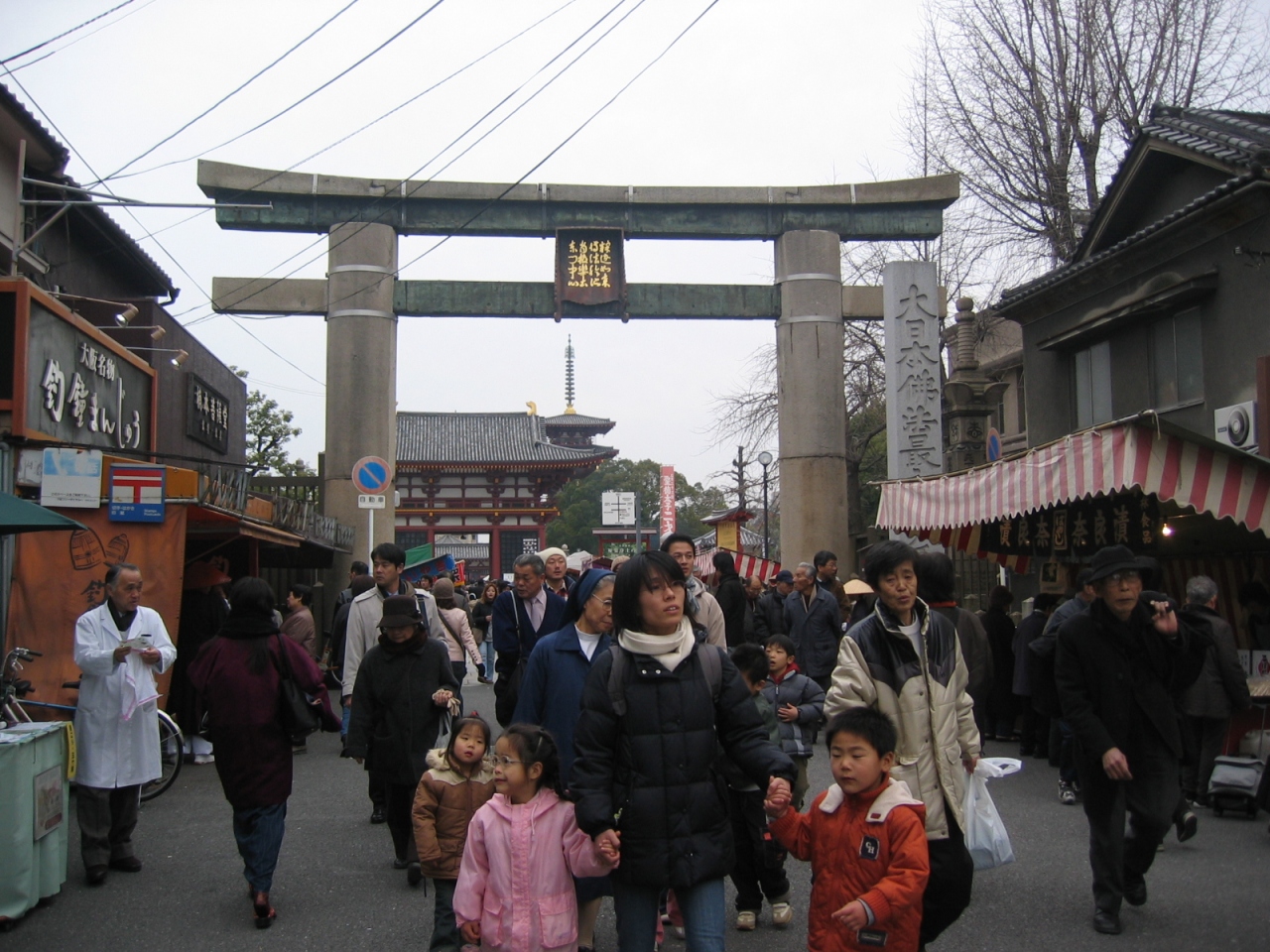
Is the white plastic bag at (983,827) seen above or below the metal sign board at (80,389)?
below

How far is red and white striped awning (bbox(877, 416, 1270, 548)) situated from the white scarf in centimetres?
533

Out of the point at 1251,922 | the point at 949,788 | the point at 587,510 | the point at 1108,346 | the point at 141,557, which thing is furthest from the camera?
the point at 587,510

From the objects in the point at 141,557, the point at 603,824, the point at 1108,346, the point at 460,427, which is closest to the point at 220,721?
the point at 603,824

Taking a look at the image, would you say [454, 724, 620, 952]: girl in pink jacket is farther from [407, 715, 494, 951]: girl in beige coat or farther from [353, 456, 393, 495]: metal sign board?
[353, 456, 393, 495]: metal sign board

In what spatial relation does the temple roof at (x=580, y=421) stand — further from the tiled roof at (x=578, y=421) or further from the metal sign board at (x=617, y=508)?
the metal sign board at (x=617, y=508)

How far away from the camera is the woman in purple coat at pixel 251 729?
5.64 meters

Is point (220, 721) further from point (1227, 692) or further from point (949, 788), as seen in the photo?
point (1227, 692)

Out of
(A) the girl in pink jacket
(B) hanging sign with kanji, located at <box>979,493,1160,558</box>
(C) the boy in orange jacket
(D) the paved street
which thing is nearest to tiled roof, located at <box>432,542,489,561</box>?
(B) hanging sign with kanji, located at <box>979,493,1160,558</box>

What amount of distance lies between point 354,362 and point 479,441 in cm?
2693

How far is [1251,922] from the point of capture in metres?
5.43

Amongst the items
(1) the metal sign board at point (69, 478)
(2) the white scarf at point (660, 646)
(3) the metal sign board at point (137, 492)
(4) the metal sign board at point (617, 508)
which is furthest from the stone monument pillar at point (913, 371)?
(4) the metal sign board at point (617, 508)

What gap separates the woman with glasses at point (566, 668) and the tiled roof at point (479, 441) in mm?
35911

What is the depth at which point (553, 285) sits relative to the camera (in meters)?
20.4

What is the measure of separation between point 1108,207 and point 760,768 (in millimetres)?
13806
